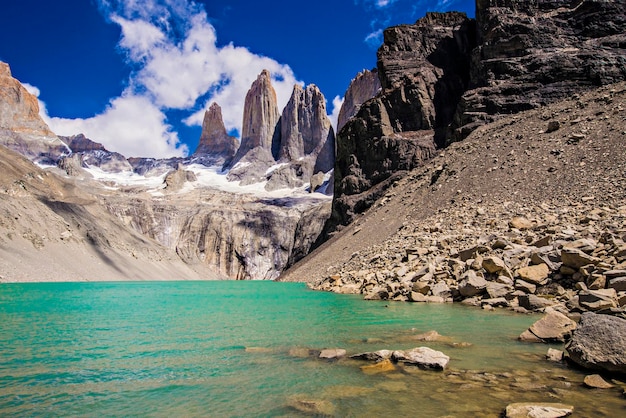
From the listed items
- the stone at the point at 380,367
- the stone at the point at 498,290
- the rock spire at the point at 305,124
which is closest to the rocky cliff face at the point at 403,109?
the stone at the point at 498,290

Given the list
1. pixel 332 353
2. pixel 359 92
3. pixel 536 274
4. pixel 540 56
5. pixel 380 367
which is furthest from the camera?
pixel 359 92

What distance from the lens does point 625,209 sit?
1961cm

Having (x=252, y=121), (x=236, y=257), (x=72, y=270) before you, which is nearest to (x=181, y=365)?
(x=72, y=270)

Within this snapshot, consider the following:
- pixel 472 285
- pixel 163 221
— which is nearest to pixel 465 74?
pixel 472 285

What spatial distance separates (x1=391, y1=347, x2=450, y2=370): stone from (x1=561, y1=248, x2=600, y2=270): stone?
31.2ft

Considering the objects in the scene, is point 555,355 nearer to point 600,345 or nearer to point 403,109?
point 600,345

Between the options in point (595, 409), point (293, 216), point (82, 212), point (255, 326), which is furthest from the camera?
point (293, 216)

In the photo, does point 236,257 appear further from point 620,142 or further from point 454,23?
point 620,142

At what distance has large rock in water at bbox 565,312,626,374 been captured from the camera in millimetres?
6242

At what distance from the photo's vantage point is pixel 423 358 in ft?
23.7

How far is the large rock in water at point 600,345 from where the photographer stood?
6.24 meters

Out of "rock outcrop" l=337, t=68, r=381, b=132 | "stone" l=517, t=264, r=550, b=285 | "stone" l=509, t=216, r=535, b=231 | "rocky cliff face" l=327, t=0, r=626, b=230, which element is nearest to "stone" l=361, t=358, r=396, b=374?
"stone" l=517, t=264, r=550, b=285

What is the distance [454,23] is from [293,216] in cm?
6772

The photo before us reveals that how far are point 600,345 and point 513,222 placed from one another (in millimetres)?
17400
